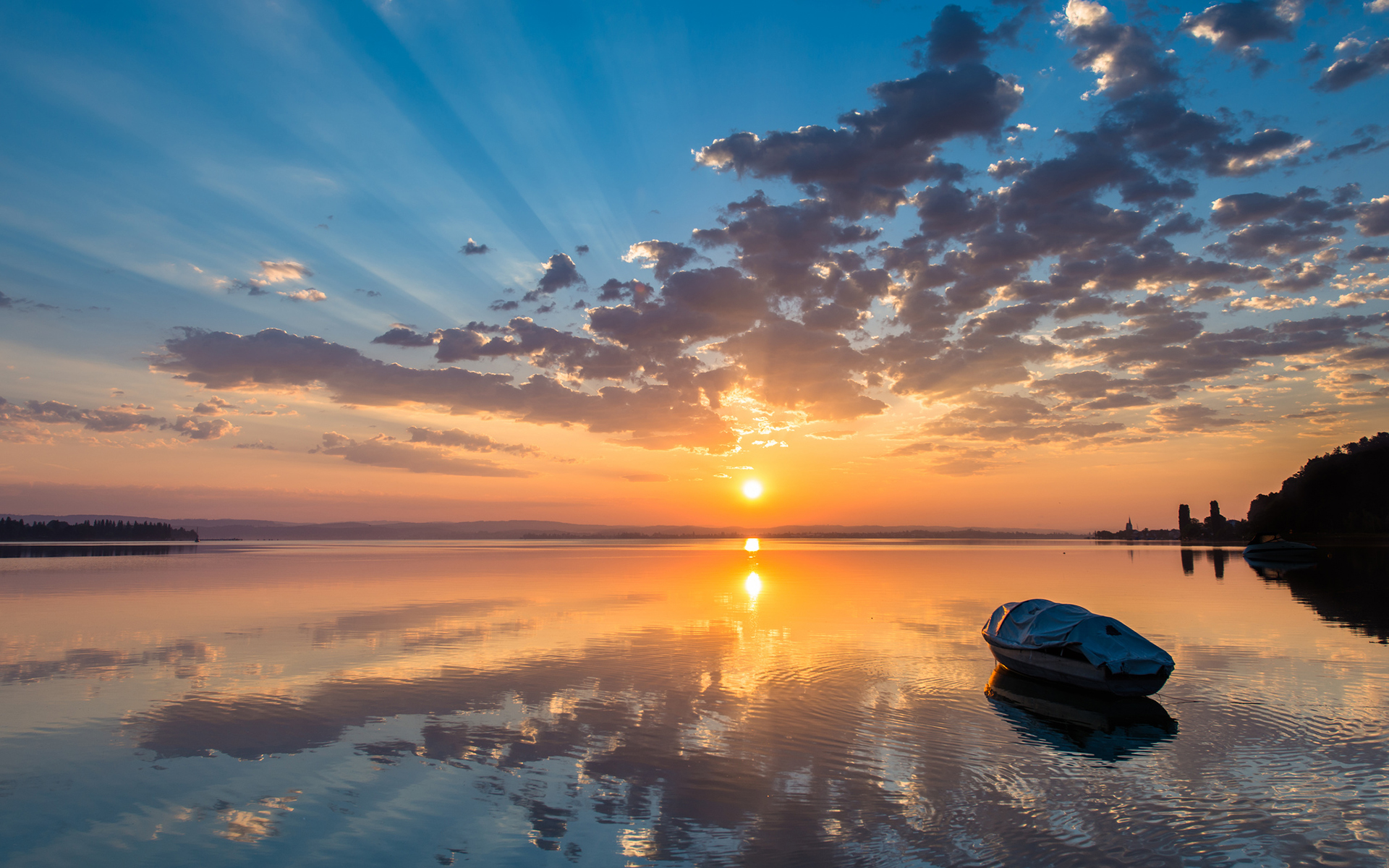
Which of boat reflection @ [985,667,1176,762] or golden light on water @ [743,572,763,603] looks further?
golden light on water @ [743,572,763,603]

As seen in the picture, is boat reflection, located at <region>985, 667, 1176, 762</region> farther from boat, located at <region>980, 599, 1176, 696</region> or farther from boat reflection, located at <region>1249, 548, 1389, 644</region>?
boat reflection, located at <region>1249, 548, 1389, 644</region>

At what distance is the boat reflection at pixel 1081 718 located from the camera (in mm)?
16344

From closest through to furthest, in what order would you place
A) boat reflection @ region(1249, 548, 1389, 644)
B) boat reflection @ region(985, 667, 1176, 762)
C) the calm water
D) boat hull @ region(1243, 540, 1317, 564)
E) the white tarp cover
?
the calm water < boat reflection @ region(985, 667, 1176, 762) < the white tarp cover < boat reflection @ region(1249, 548, 1389, 644) < boat hull @ region(1243, 540, 1317, 564)

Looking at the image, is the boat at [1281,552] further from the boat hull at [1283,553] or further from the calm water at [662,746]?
the calm water at [662,746]

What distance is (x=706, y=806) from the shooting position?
1200cm

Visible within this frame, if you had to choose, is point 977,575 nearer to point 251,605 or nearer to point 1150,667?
point 1150,667

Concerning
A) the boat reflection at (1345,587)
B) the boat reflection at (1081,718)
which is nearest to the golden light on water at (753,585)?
the boat reflection at (1081,718)

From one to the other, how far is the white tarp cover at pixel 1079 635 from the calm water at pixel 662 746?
1211mm

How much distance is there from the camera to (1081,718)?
758 inches

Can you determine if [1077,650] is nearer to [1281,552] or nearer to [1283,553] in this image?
[1281,552]

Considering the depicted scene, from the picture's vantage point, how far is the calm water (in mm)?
10656

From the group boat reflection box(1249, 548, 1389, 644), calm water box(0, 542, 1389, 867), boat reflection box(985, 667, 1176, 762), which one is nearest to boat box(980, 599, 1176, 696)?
boat reflection box(985, 667, 1176, 762)

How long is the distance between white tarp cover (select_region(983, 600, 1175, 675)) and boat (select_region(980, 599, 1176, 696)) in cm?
2

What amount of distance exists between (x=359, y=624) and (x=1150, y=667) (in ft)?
103
